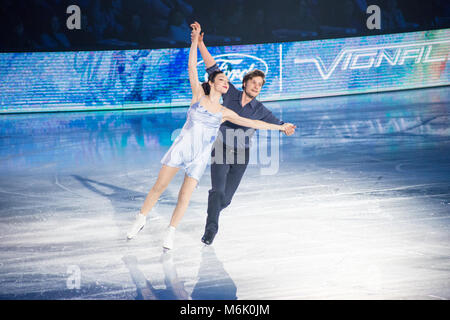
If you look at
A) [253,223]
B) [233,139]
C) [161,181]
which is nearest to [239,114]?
[233,139]

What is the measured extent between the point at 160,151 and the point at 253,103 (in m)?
4.28

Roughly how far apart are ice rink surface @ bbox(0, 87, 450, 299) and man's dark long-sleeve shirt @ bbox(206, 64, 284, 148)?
2.54 feet

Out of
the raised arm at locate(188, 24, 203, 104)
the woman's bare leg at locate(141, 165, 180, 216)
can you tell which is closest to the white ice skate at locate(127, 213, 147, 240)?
the woman's bare leg at locate(141, 165, 180, 216)

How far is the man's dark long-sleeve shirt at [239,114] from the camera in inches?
182

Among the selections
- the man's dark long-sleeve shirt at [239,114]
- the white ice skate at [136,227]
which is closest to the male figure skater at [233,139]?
the man's dark long-sleeve shirt at [239,114]

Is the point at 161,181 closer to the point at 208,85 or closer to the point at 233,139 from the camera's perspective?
the point at 233,139

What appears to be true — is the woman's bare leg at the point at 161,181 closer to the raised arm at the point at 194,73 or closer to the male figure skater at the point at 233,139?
the male figure skater at the point at 233,139

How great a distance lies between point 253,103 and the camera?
465cm

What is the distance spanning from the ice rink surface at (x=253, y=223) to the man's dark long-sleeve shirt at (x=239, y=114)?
30.5 inches

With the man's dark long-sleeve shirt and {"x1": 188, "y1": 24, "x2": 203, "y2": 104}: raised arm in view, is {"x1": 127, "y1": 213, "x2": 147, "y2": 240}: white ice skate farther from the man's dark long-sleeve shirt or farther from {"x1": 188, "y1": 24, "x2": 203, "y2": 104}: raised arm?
{"x1": 188, "y1": 24, "x2": 203, "y2": 104}: raised arm

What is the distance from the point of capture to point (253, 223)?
4.98 m

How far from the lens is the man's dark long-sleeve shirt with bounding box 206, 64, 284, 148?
4629 millimetres

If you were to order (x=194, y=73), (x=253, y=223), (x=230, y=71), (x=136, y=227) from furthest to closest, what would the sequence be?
1. (x=230, y=71)
2. (x=253, y=223)
3. (x=136, y=227)
4. (x=194, y=73)

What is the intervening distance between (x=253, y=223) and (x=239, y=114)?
101 cm
